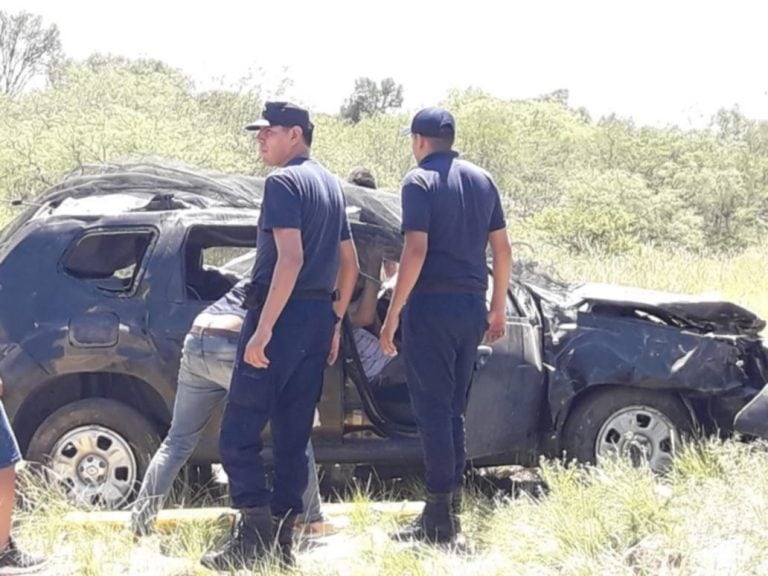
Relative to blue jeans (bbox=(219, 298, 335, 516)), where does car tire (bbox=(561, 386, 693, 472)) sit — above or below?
below

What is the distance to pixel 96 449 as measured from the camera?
538 cm

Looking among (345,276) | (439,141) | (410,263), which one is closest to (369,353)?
(345,276)

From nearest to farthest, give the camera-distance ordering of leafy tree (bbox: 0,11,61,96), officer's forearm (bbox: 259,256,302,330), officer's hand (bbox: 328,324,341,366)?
1. officer's forearm (bbox: 259,256,302,330)
2. officer's hand (bbox: 328,324,341,366)
3. leafy tree (bbox: 0,11,61,96)

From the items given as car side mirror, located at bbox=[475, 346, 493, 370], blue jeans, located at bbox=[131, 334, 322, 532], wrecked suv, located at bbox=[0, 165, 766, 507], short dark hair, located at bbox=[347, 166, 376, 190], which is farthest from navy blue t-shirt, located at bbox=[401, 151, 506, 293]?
short dark hair, located at bbox=[347, 166, 376, 190]

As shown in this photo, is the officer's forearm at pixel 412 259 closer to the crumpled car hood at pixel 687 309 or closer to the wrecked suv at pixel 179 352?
the wrecked suv at pixel 179 352

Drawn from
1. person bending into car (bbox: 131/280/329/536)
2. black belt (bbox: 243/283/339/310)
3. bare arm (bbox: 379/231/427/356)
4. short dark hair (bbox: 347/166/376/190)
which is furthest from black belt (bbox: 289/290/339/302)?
short dark hair (bbox: 347/166/376/190)

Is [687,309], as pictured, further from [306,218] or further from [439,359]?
[306,218]

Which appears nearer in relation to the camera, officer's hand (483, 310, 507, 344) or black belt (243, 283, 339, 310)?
black belt (243, 283, 339, 310)

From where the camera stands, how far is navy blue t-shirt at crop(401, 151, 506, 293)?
14.9 ft

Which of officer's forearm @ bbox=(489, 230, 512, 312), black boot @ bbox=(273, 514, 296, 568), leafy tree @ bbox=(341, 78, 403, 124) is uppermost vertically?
leafy tree @ bbox=(341, 78, 403, 124)

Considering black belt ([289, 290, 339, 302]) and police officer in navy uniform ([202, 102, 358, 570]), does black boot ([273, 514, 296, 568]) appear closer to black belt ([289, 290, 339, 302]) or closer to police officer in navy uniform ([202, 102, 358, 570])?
police officer in navy uniform ([202, 102, 358, 570])

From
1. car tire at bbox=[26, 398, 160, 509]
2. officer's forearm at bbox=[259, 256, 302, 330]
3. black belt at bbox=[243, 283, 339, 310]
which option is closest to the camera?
officer's forearm at bbox=[259, 256, 302, 330]

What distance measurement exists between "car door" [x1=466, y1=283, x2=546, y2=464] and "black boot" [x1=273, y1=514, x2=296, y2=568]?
1.21 m

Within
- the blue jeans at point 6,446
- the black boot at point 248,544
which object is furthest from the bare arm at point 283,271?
the blue jeans at point 6,446
